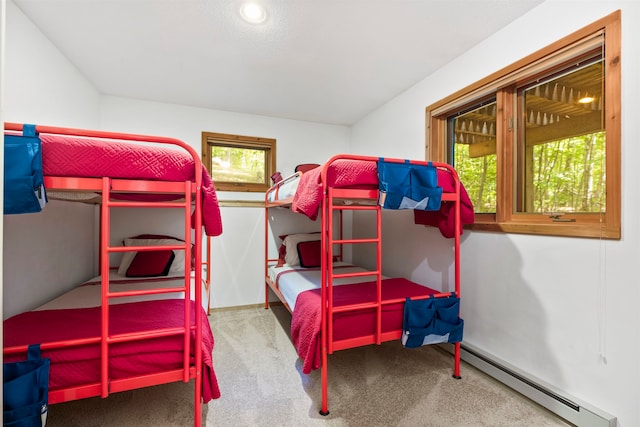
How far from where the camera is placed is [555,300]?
1759mm

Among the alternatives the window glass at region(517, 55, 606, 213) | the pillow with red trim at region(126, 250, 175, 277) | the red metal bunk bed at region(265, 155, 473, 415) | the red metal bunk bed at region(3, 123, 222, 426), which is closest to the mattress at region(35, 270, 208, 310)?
the pillow with red trim at region(126, 250, 175, 277)

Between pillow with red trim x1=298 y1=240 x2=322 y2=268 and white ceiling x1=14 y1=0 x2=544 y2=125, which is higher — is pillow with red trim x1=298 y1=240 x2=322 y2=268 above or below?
below

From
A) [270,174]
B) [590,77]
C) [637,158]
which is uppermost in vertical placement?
[590,77]

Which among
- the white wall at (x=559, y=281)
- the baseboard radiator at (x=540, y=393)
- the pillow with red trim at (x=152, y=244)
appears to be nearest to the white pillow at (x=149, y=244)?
the pillow with red trim at (x=152, y=244)

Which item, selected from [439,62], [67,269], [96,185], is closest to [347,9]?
[439,62]

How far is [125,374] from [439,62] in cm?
306

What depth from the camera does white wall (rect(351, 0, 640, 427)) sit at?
144 centimetres

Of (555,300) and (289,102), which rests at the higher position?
(289,102)

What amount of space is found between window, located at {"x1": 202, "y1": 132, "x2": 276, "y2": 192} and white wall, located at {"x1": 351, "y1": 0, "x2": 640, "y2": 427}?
2080 mm

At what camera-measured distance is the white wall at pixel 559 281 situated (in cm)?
144

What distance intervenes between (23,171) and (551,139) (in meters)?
2.85

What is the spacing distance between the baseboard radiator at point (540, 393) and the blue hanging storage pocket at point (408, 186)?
1.22 meters

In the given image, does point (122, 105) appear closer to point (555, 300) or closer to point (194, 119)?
point (194, 119)

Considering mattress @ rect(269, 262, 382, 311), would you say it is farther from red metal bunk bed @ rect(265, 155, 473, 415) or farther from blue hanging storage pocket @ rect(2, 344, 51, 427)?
blue hanging storage pocket @ rect(2, 344, 51, 427)
